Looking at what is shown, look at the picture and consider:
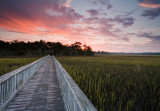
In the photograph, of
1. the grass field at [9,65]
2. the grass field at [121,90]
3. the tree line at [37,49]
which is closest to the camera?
the grass field at [121,90]

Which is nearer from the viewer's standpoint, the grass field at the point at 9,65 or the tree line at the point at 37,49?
the grass field at the point at 9,65

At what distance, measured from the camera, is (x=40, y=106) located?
3.19 metres

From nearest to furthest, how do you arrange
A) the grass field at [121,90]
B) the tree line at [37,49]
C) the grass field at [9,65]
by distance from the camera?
1. the grass field at [121,90]
2. the grass field at [9,65]
3. the tree line at [37,49]

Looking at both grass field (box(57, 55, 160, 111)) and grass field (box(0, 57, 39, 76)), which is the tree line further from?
grass field (box(57, 55, 160, 111))

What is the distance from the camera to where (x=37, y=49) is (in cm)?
9481

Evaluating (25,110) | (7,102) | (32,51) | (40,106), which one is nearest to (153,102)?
(40,106)

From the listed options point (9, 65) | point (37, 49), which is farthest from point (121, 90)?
point (37, 49)

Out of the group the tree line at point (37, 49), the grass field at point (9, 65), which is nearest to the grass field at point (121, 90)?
the grass field at point (9, 65)

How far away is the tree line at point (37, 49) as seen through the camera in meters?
79.6

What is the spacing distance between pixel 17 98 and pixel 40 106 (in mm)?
1182

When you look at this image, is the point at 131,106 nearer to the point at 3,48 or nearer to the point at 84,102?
the point at 84,102

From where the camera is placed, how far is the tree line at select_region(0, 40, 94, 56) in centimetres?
7956

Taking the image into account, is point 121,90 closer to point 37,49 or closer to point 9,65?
point 9,65

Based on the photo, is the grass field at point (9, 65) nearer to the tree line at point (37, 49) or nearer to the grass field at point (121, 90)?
the grass field at point (121, 90)
